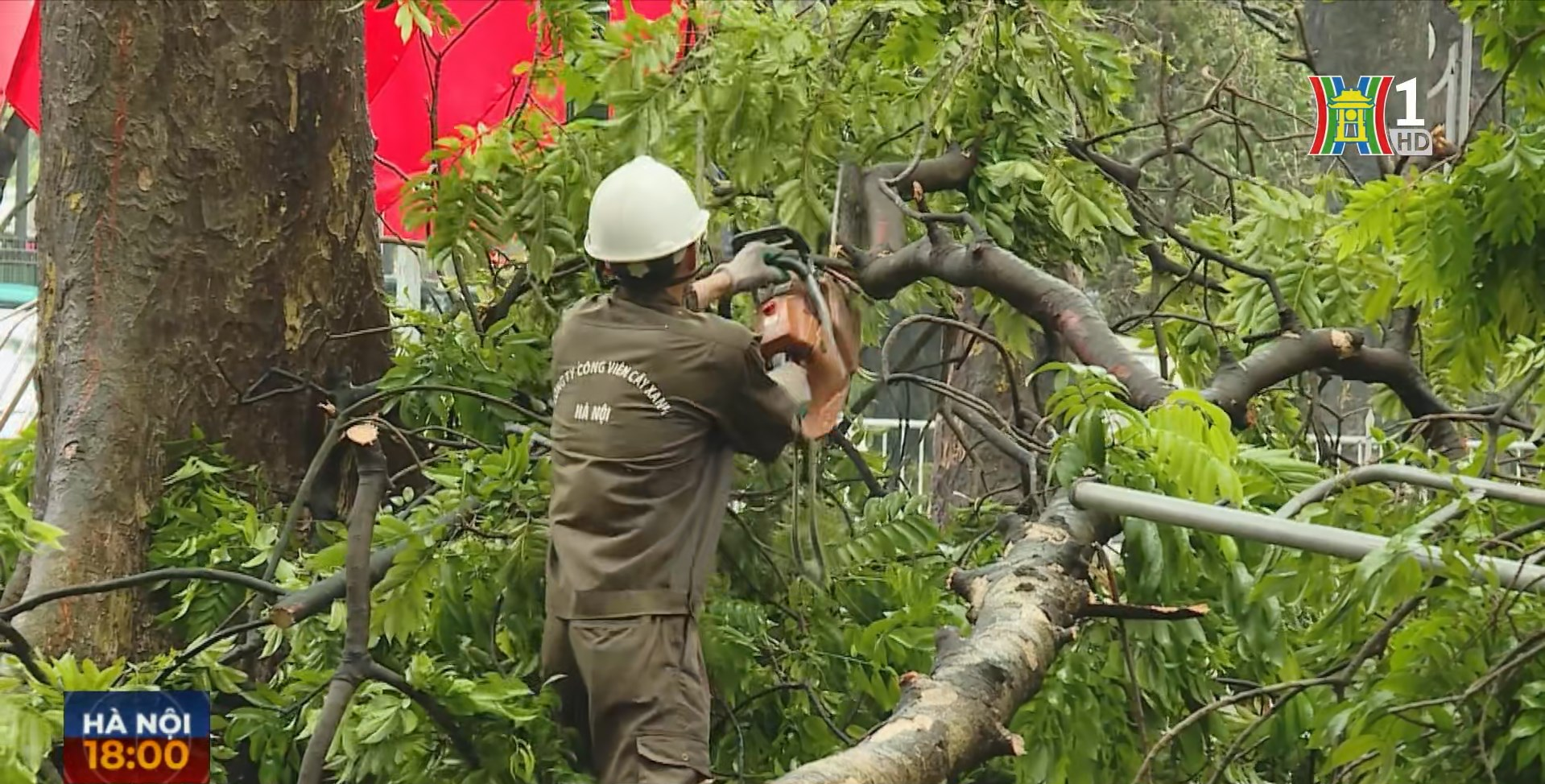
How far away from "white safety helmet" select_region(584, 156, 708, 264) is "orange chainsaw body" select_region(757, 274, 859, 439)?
264 mm

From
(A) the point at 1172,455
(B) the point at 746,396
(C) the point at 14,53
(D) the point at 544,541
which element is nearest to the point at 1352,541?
(A) the point at 1172,455

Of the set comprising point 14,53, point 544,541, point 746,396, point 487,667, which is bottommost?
point 487,667

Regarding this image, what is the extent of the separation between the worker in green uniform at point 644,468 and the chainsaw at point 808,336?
0.16ft

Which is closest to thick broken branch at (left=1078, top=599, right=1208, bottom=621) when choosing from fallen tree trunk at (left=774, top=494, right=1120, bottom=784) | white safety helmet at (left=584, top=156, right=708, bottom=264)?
fallen tree trunk at (left=774, top=494, right=1120, bottom=784)

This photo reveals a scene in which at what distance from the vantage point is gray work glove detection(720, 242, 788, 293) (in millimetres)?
4199

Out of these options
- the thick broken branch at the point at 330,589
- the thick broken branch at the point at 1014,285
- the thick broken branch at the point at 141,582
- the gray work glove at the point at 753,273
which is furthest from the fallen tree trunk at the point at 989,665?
the thick broken branch at the point at 141,582

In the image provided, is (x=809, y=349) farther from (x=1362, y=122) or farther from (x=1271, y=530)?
(x=1362, y=122)

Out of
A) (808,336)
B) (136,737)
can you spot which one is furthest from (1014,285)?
(136,737)

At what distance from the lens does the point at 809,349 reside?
4105mm

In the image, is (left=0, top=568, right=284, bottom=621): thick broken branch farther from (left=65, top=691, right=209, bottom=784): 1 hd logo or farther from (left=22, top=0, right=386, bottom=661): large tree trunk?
(left=22, top=0, right=386, bottom=661): large tree trunk

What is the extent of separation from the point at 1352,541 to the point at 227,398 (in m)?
3.47

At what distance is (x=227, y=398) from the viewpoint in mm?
5250

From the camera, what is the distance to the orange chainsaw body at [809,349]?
13.4 feet

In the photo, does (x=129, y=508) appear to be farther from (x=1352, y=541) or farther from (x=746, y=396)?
(x=1352, y=541)
